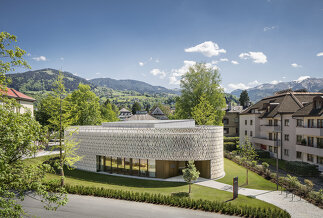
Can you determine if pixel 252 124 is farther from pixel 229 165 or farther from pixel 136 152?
pixel 136 152

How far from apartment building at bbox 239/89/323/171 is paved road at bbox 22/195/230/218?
13201 mm

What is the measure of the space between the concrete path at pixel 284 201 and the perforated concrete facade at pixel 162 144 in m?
3.20

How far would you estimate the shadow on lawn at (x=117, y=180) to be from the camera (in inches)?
873

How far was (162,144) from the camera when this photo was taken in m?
23.9

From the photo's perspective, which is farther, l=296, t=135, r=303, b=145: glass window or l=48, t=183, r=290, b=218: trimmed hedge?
l=296, t=135, r=303, b=145: glass window

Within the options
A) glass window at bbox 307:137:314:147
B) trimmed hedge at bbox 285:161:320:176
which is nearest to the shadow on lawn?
trimmed hedge at bbox 285:161:320:176

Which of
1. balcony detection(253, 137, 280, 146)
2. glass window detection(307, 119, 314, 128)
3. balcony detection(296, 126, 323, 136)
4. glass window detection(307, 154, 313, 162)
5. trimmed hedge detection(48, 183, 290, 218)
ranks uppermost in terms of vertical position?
glass window detection(307, 119, 314, 128)

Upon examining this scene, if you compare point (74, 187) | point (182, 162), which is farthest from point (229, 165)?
point (74, 187)

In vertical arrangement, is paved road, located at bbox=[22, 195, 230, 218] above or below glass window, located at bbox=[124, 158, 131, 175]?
below

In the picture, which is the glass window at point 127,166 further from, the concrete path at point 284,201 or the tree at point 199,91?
the tree at point 199,91

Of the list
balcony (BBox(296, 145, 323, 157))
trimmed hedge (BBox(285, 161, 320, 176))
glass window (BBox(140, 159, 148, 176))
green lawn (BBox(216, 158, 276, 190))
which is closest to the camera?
green lawn (BBox(216, 158, 276, 190))

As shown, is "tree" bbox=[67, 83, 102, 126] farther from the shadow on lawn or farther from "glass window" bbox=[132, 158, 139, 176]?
"glass window" bbox=[132, 158, 139, 176]

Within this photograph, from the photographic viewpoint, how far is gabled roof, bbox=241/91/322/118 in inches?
1463

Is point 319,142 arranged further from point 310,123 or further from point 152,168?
point 152,168
